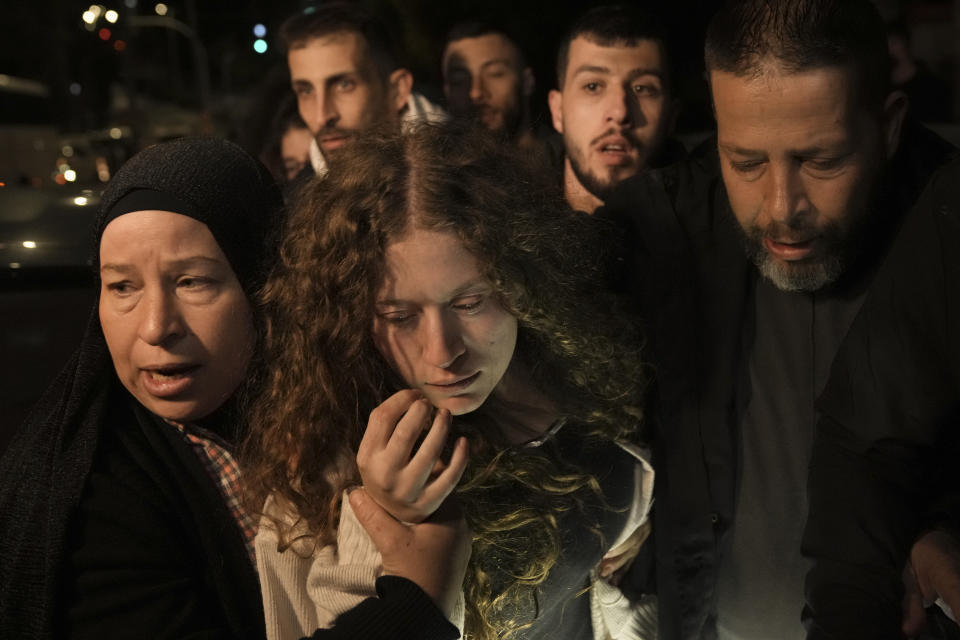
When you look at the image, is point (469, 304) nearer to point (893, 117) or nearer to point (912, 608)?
point (912, 608)

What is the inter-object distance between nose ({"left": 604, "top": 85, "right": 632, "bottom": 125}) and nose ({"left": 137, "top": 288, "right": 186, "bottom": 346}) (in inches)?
74.1

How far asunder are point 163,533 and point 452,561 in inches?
21.3

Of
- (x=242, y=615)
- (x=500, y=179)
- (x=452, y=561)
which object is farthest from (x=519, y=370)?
(x=242, y=615)

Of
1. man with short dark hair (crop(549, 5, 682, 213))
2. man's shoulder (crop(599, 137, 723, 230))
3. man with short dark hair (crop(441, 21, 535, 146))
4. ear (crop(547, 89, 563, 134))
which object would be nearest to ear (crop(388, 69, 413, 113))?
man with short dark hair (crop(441, 21, 535, 146))

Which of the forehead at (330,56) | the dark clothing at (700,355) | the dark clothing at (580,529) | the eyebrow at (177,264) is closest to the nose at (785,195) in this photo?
the dark clothing at (700,355)

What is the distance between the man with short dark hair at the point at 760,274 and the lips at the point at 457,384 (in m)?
0.61

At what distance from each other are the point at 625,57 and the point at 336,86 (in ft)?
4.83

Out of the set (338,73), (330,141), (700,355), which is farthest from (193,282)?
(338,73)

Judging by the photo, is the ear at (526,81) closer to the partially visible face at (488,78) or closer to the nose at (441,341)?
the partially visible face at (488,78)

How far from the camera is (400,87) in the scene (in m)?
4.85

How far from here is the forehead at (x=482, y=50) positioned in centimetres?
521

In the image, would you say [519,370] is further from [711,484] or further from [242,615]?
[242,615]

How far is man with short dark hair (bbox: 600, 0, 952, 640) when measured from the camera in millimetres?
2369

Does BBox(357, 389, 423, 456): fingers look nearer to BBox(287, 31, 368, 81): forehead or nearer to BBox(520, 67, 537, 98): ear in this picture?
BBox(287, 31, 368, 81): forehead
